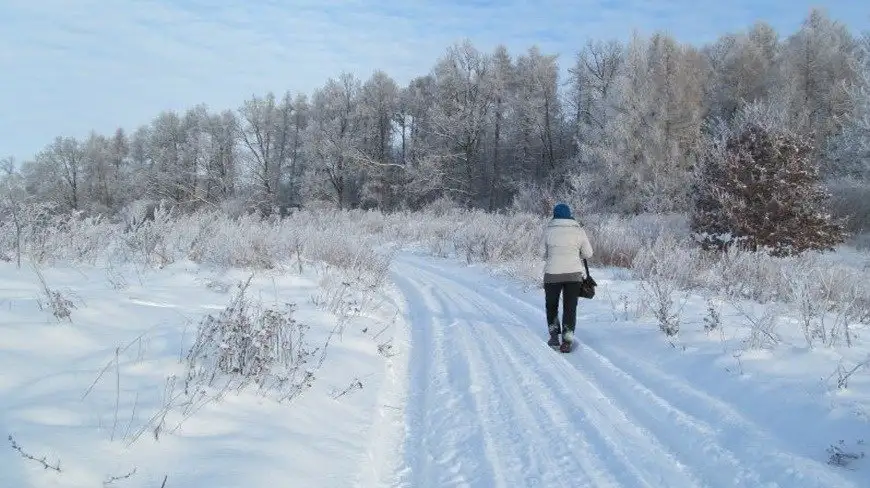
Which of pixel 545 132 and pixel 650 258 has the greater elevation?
pixel 545 132

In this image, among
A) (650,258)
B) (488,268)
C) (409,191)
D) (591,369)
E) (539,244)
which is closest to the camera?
(591,369)

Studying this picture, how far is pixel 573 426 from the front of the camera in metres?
4.19

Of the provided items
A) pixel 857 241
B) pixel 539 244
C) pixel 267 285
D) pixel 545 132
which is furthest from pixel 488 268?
pixel 545 132

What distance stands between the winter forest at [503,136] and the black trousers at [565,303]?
17284mm

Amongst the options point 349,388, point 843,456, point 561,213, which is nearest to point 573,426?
point 843,456

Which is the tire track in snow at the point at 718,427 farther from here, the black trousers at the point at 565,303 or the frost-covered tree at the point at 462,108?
the frost-covered tree at the point at 462,108

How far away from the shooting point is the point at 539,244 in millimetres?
15789

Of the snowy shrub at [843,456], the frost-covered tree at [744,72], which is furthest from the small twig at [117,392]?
the frost-covered tree at [744,72]

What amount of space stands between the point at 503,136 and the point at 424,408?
38.6 m

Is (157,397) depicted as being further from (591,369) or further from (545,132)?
(545,132)

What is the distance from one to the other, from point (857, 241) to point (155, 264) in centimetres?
2449

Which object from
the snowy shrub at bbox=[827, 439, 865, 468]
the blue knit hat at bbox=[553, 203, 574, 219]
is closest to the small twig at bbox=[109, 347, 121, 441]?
the snowy shrub at bbox=[827, 439, 865, 468]

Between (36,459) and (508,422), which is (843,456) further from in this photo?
(36,459)

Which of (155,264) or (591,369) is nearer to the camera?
(591,369)
